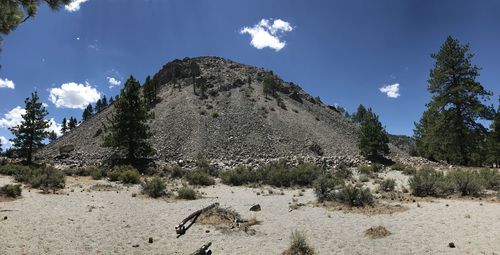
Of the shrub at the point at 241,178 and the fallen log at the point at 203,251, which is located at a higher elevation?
the shrub at the point at 241,178

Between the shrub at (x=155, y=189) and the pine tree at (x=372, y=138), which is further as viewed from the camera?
the pine tree at (x=372, y=138)

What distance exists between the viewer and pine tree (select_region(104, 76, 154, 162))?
41.1 metres

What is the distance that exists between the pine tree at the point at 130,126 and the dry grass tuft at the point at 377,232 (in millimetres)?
34467

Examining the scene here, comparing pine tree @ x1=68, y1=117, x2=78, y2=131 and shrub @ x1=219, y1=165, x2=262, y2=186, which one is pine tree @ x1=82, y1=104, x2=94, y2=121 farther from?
shrub @ x1=219, y1=165, x2=262, y2=186

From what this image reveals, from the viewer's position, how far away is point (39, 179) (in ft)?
77.8

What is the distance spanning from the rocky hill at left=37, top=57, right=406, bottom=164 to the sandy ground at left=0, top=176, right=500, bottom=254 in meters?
30.5

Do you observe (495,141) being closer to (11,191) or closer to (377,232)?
(377,232)

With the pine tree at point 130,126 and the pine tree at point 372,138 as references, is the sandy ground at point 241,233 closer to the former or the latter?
the pine tree at point 130,126

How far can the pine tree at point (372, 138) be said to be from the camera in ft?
156

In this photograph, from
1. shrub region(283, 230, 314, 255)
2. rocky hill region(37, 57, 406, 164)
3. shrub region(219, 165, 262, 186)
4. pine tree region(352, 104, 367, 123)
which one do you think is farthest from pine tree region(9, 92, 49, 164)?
pine tree region(352, 104, 367, 123)

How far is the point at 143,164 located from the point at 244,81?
61.1 meters

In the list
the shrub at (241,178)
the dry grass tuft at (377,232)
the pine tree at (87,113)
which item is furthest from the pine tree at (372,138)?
the pine tree at (87,113)

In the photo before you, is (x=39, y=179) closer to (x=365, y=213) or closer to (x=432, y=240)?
(x=365, y=213)

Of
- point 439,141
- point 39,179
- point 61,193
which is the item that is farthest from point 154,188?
point 439,141
